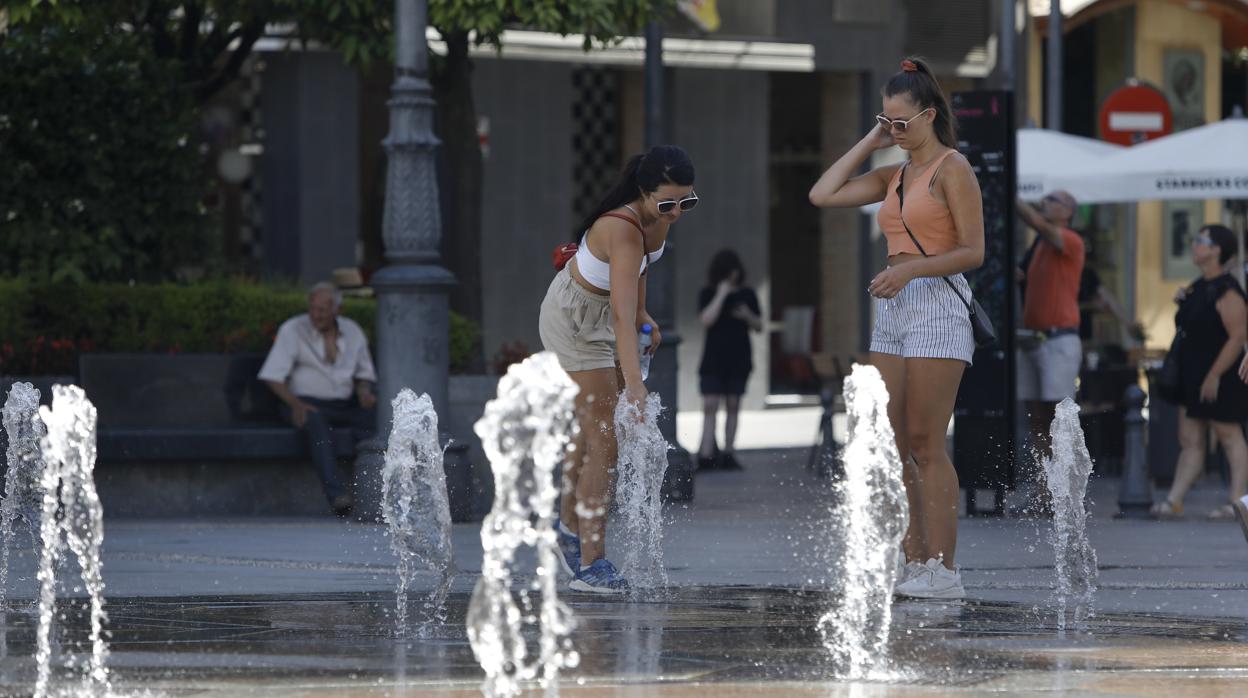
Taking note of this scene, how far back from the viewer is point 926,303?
7.88 m

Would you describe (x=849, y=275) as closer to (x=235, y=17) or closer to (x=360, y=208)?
(x=360, y=208)

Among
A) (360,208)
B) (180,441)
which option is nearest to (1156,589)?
(180,441)

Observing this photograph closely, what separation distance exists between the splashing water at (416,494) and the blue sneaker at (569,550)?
0.43 m

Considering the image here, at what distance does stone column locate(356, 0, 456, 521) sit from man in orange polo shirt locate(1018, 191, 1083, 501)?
3.18 m

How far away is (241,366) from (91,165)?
1584 mm

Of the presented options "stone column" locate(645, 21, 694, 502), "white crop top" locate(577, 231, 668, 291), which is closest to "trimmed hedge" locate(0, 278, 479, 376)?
"stone column" locate(645, 21, 694, 502)

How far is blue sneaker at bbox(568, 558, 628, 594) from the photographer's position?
8.04 meters

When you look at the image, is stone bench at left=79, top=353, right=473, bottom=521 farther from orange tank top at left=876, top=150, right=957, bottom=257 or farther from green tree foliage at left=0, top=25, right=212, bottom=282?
orange tank top at left=876, top=150, right=957, bottom=257

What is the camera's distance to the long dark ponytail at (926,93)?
7906mm

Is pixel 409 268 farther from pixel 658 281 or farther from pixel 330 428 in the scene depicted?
pixel 658 281

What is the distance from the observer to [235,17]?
1447cm

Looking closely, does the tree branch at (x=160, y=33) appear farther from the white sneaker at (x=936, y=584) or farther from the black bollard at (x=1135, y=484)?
the white sneaker at (x=936, y=584)

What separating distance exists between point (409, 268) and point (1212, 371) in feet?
13.9

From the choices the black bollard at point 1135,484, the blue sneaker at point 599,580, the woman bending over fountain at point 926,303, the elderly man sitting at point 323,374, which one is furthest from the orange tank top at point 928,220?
the elderly man sitting at point 323,374
